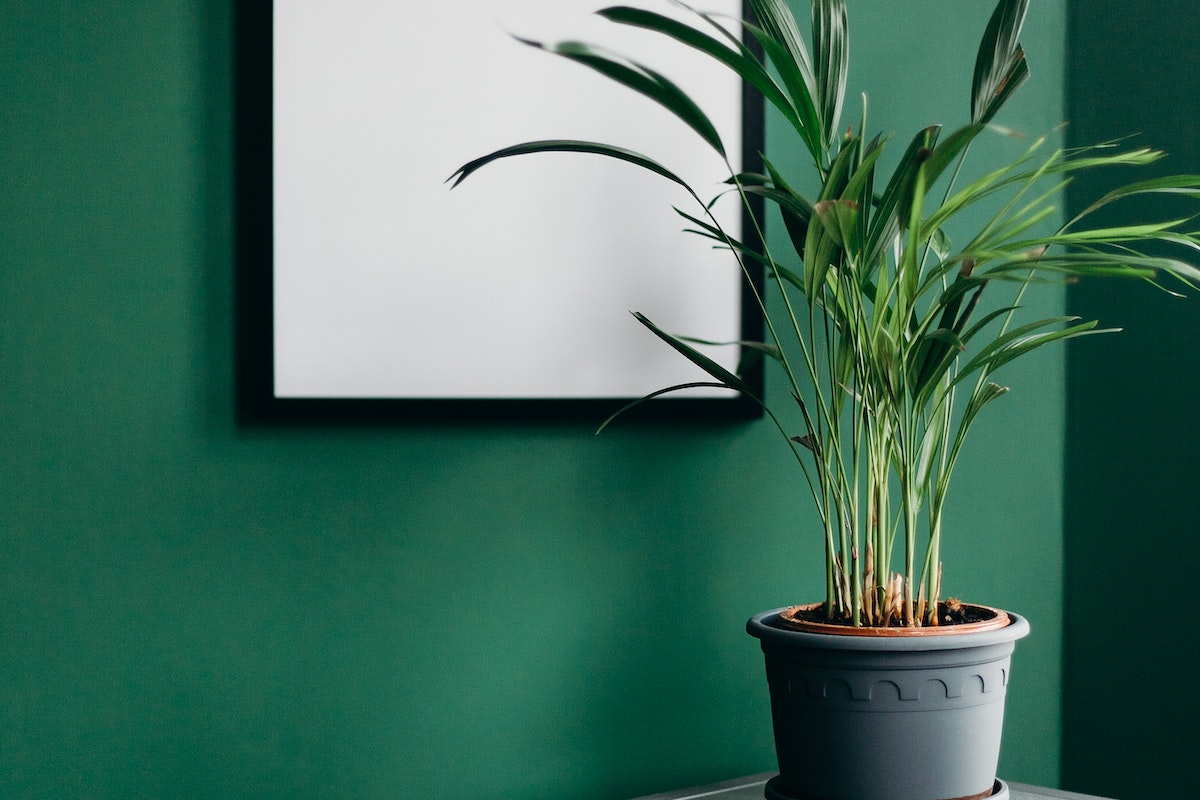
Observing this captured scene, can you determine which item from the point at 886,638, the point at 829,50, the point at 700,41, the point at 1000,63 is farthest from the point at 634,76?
the point at 886,638

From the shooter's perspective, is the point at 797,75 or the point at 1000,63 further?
the point at 1000,63

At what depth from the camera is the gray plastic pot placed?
1.03 meters

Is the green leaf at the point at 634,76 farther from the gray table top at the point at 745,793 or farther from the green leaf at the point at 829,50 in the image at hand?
the gray table top at the point at 745,793

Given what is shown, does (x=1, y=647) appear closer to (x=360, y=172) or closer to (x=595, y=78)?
(x=360, y=172)

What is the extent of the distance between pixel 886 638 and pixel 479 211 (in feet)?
2.15

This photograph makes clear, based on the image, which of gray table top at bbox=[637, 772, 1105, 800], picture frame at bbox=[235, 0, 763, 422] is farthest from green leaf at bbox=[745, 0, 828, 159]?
gray table top at bbox=[637, 772, 1105, 800]

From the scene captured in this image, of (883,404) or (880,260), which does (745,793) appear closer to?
(883,404)

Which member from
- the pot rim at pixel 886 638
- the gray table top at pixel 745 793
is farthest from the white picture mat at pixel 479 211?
the gray table top at pixel 745 793

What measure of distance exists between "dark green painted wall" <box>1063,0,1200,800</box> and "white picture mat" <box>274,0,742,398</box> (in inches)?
24.9

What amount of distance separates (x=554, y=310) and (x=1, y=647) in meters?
0.68

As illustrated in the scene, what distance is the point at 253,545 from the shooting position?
1137 mm

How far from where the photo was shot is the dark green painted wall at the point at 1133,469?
4.93ft

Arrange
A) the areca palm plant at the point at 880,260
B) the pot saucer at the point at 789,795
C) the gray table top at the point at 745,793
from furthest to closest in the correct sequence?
the gray table top at the point at 745,793, the pot saucer at the point at 789,795, the areca palm plant at the point at 880,260

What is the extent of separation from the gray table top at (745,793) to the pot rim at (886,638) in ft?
1.00
